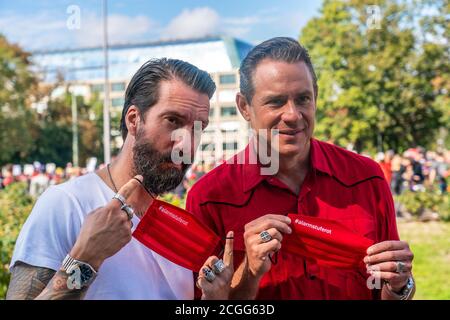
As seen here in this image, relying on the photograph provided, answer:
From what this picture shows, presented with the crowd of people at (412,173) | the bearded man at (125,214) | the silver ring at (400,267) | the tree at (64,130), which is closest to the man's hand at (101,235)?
the bearded man at (125,214)

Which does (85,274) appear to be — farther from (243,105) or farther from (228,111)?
(228,111)

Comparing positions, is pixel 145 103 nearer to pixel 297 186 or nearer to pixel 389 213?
pixel 297 186

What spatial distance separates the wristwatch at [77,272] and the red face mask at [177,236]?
0.78 feet

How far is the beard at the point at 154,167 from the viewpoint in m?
1.85

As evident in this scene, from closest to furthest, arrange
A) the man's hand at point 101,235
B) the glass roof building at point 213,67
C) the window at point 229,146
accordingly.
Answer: the man's hand at point 101,235
the glass roof building at point 213,67
the window at point 229,146

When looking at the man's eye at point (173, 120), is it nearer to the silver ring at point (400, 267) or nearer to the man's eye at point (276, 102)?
the man's eye at point (276, 102)

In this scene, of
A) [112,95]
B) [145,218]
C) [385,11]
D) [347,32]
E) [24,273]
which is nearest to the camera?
[24,273]

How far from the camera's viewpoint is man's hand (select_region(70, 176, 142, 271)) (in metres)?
1.57

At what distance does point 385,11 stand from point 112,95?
1734 centimetres

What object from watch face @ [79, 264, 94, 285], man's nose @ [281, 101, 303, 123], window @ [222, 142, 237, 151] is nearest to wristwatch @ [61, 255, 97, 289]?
watch face @ [79, 264, 94, 285]
